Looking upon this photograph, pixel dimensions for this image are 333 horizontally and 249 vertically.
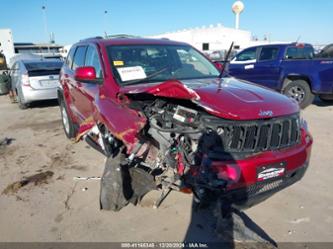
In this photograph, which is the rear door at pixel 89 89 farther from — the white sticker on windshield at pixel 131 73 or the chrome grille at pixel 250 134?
the chrome grille at pixel 250 134

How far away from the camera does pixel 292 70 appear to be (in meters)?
8.27

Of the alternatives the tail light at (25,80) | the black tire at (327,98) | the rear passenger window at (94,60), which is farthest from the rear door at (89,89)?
the black tire at (327,98)

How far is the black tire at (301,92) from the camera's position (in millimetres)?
8102

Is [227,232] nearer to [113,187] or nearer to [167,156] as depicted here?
[167,156]

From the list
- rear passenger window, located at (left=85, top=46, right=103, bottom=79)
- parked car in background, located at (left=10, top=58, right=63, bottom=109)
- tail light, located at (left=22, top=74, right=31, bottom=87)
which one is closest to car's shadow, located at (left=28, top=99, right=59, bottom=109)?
parked car in background, located at (left=10, top=58, right=63, bottom=109)

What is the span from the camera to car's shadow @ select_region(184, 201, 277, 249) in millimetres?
2824

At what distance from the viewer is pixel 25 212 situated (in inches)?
137

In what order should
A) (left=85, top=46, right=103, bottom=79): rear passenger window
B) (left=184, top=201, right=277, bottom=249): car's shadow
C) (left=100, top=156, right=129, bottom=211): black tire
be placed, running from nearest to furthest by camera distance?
(left=184, top=201, right=277, bottom=249): car's shadow
(left=100, top=156, right=129, bottom=211): black tire
(left=85, top=46, right=103, bottom=79): rear passenger window

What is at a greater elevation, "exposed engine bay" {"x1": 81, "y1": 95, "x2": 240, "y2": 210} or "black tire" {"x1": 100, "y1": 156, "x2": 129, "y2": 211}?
"exposed engine bay" {"x1": 81, "y1": 95, "x2": 240, "y2": 210}

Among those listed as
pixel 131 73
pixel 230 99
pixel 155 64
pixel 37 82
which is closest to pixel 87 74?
pixel 131 73

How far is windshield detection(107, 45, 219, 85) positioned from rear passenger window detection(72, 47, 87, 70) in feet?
3.55

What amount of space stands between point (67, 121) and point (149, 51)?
2633 mm

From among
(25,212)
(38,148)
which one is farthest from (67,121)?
(25,212)

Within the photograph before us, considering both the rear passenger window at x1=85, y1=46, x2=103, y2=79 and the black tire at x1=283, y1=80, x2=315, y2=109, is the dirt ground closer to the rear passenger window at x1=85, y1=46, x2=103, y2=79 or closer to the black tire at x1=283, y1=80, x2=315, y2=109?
the rear passenger window at x1=85, y1=46, x2=103, y2=79
